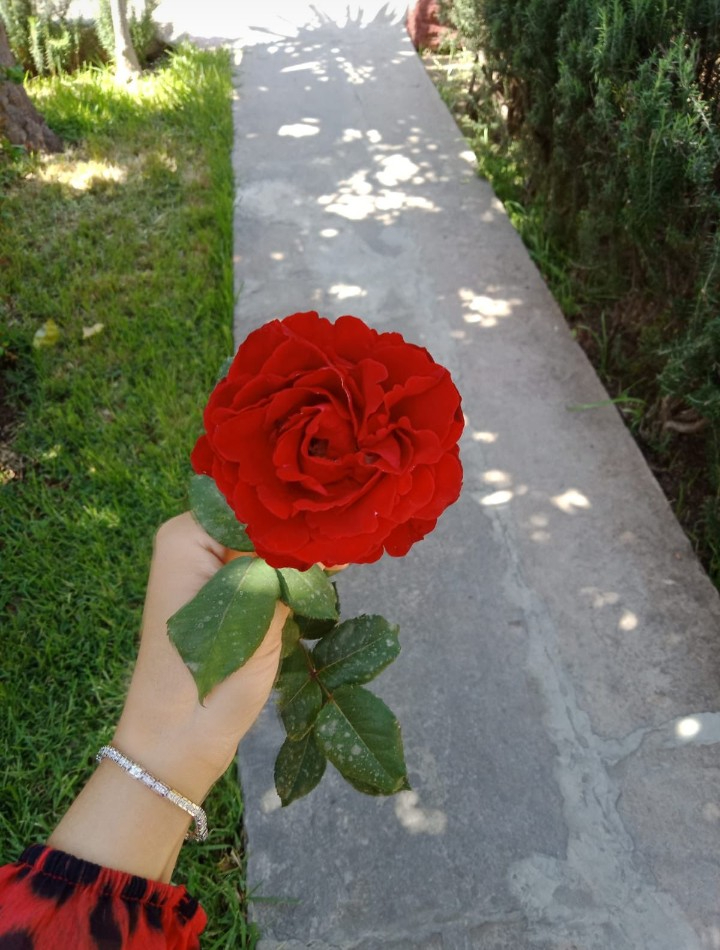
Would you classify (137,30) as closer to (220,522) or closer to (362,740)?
(220,522)

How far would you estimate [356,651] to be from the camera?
1.40 m

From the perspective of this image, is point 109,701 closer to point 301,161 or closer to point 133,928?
point 133,928

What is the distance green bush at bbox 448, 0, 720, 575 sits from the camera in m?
2.40

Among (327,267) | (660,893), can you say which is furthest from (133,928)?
(327,267)

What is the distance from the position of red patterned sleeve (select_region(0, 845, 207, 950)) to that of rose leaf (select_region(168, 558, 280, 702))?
0.33 meters

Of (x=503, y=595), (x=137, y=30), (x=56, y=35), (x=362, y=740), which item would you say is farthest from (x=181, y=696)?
(x=137, y=30)

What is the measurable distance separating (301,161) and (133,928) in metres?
4.28

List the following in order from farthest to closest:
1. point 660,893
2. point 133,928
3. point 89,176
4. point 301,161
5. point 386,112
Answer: point 386,112 < point 301,161 < point 89,176 < point 660,893 < point 133,928

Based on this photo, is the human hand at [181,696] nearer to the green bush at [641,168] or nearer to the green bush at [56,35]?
the green bush at [641,168]

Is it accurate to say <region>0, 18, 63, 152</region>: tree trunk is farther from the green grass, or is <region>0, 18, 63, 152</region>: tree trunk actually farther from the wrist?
the wrist

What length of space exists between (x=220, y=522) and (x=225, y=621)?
0.57 feet

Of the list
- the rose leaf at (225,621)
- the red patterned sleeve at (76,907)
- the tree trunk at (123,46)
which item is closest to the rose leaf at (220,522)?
the rose leaf at (225,621)

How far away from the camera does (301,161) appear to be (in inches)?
180

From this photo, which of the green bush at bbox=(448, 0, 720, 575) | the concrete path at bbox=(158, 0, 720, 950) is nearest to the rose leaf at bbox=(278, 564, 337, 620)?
the concrete path at bbox=(158, 0, 720, 950)
